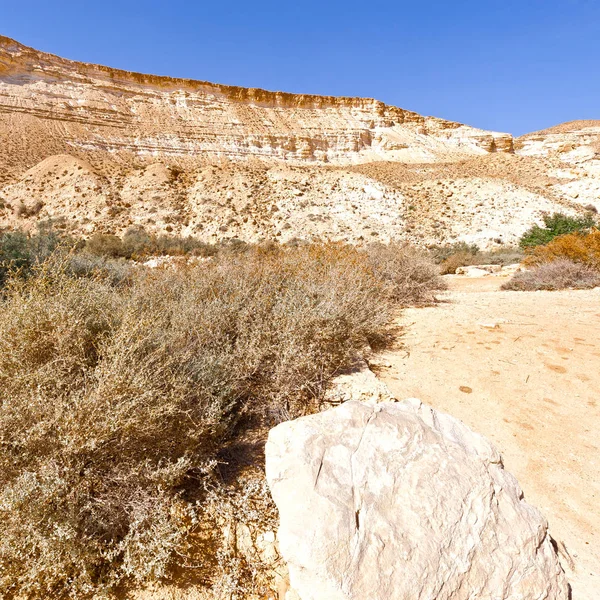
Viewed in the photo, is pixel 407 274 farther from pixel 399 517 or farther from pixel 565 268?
pixel 399 517

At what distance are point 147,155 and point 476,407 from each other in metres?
29.6

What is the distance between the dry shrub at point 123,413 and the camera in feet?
4.78

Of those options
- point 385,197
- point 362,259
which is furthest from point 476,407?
point 385,197

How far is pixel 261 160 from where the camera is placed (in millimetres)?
28812

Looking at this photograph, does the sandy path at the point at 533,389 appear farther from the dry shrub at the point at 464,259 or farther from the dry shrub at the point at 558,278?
the dry shrub at the point at 464,259

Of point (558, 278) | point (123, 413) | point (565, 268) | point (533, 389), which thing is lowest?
point (533, 389)

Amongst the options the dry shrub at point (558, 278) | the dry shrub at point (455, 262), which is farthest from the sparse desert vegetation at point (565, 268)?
the dry shrub at point (455, 262)

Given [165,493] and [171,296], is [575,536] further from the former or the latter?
[171,296]

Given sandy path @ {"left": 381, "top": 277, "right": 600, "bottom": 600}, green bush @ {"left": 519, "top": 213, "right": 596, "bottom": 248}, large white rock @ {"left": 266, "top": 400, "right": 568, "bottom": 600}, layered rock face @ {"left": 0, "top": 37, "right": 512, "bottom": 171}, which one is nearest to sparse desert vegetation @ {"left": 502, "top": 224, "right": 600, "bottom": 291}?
sandy path @ {"left": 381, "top": 277, "right": 600, "bottom": 600}

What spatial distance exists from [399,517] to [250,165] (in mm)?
28463

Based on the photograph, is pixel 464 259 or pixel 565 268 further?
pixel 464 259

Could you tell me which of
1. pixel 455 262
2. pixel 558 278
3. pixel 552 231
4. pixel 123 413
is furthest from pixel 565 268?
pixel 123 413

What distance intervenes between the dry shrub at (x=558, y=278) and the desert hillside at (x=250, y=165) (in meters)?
10.4

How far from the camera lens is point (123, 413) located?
174 centimetres
